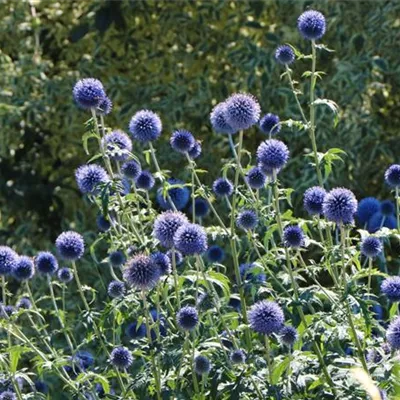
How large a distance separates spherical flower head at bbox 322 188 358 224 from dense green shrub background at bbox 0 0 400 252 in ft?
7.57

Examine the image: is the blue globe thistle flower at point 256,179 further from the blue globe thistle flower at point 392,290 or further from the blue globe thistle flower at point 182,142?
the blue globe thistle flower at point 392,290

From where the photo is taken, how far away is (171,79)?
6.11 m

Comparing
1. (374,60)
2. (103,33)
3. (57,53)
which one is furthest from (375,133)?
(57,53)

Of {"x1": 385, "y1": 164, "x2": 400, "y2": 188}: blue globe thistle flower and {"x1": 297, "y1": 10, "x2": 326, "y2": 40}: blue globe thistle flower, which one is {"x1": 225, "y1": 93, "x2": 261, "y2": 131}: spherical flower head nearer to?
{"x1": 297, "y1": 10, "x2": 326, "y2": 40}: blue globe thistle flower

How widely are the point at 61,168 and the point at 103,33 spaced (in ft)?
2.62

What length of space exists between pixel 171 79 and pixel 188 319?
10.6ft

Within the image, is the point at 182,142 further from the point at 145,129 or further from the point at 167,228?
the point at 167,228

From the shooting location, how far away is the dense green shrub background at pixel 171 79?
564 centimetres

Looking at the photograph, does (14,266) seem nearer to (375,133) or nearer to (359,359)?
(359,359)

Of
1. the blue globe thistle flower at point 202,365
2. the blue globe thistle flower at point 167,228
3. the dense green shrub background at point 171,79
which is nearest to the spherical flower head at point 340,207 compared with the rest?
the blue globe thistle flower at point 167,228

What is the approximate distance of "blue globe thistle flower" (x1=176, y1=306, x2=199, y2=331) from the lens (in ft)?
9.95

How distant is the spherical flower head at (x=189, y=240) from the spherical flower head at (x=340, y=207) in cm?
35

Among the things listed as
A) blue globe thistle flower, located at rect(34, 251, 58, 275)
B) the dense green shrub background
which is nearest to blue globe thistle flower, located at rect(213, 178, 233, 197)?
blue globe thistle flower, located at rect(34, 251, 58, 275)

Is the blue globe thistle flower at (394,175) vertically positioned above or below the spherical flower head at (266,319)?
above
